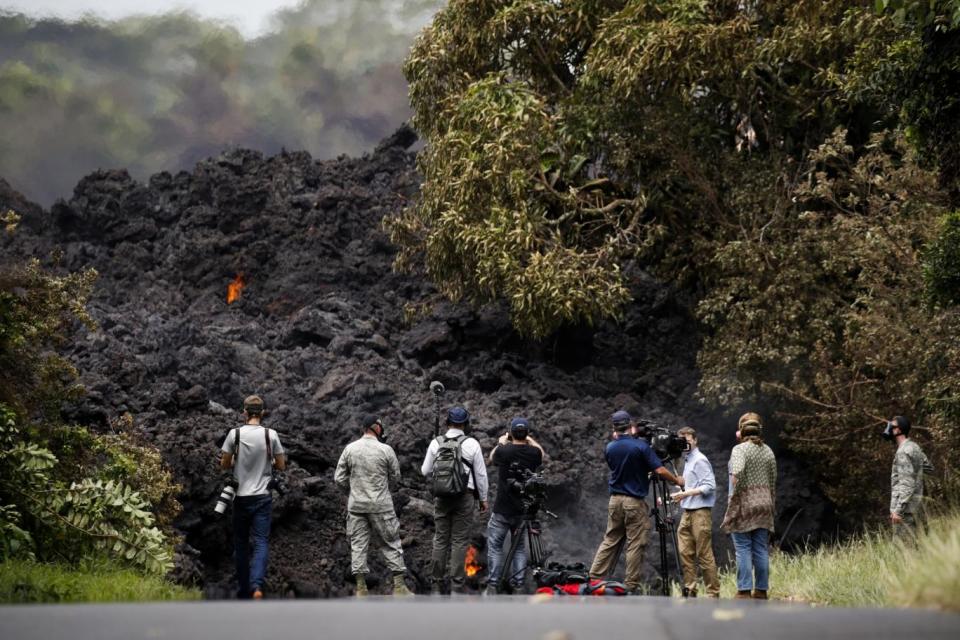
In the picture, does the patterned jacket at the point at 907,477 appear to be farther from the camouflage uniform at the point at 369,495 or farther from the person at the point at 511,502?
the camouflage uniform at the point at 369,495

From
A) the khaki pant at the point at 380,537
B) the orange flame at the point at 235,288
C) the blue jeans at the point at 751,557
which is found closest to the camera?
the blue jeans at the point at 751,557

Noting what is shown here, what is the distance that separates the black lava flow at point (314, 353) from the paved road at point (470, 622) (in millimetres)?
9497

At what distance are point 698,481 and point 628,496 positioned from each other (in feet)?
2.47

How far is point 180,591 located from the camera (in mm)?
11617

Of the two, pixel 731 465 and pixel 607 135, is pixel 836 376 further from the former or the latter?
pixel 731 465

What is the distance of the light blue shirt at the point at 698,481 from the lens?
12.5 metres

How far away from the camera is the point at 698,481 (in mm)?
12508

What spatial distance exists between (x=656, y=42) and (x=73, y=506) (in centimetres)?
1335

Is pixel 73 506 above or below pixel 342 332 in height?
below

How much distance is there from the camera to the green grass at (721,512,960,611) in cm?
708

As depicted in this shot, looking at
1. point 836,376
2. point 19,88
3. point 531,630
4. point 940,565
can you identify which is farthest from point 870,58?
point 19,88

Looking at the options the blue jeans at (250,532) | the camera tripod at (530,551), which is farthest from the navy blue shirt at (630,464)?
the blue jeans at (250,532)

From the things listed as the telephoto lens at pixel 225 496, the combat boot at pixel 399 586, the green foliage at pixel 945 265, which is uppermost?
the green foliage at pixel 945 265

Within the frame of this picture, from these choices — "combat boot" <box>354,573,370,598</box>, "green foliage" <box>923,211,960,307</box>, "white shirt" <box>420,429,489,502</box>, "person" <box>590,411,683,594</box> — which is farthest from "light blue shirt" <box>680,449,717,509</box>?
"combat boot" <box>354,573,370,598</box>
